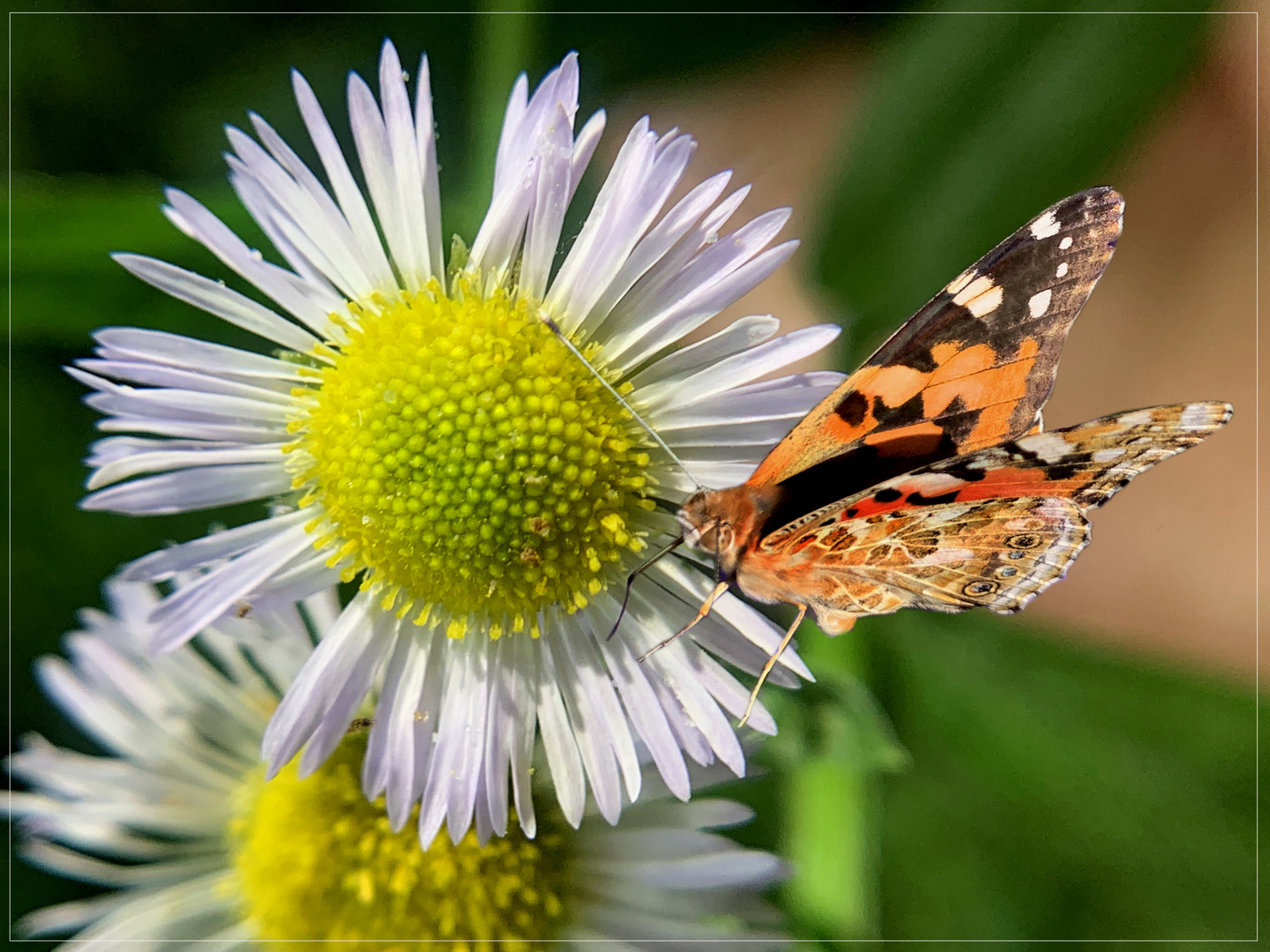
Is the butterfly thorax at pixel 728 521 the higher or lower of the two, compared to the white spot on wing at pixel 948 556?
higher

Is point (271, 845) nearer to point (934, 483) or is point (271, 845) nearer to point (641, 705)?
point (641, 705)

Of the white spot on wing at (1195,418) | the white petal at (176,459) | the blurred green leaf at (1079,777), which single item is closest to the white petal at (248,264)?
the white petal at (176,459)

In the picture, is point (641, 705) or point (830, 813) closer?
point (641, 705)

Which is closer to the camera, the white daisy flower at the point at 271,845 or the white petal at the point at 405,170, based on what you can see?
the white petal at the point at 405,170

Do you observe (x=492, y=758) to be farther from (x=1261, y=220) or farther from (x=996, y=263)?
(x=1261, y=220)

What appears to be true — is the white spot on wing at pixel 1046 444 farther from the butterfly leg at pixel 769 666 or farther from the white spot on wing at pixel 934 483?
the butterfly leg at pixel 769 666

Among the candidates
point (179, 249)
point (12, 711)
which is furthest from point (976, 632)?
point (12, 711)

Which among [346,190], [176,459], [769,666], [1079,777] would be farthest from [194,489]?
[1079,777]
